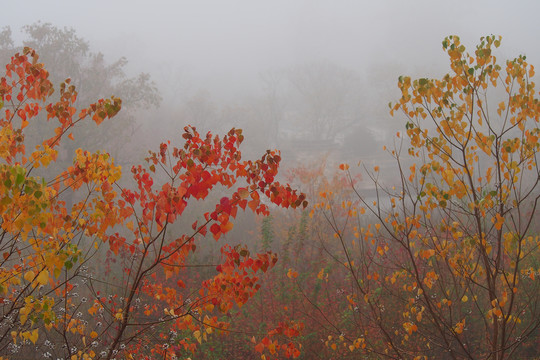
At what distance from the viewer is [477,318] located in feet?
25.3

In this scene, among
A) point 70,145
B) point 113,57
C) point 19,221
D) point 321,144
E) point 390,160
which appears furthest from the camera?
point 113,57

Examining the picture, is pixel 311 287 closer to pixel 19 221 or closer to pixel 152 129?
pixel 19 221

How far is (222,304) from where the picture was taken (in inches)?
125

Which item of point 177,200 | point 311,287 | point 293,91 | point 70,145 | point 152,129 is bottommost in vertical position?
point 177,200

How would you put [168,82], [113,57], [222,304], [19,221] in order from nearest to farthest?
[19,221], [222,304], [168,82], [113,57]

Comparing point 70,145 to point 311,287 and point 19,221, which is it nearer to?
point 311,287

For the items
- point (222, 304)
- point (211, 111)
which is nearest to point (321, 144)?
→ point (211, 111)

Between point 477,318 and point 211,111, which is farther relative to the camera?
point 211,111

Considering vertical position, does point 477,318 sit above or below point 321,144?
A: below

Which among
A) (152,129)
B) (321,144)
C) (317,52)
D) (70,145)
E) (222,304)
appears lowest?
(222,304)

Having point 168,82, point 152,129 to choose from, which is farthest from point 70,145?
point 168,82

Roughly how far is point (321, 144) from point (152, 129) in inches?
928

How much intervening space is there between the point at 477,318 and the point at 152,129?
28.7m

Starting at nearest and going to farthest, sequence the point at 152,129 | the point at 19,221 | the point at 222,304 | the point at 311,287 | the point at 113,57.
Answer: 1. the point at 19,221
2. the point at 222,304
3. the point at 311,287
4. the point at 152,129
5. the point at 113,57
